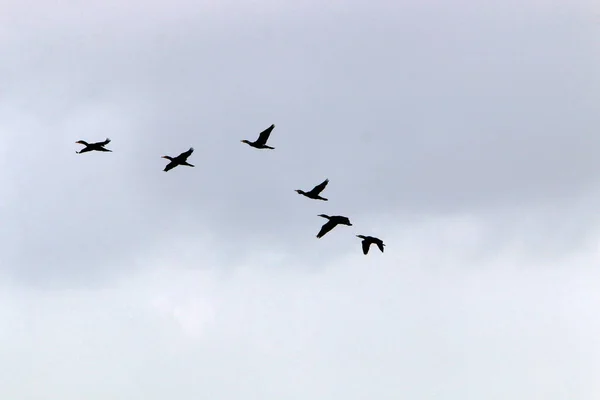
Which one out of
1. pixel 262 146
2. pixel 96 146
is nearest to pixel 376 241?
pixel 262 146

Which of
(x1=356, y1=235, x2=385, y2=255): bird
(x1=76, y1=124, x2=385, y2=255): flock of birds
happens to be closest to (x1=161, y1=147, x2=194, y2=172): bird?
(x1=76, y1=124, x2=385, y2=255): flock of birds

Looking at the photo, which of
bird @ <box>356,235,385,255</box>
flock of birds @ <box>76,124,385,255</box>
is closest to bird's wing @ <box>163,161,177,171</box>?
flock of birds @ <box>76,124,385,255</box>

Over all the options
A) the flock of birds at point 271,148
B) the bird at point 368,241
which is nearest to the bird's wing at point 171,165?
the flock of birds at point 271,148

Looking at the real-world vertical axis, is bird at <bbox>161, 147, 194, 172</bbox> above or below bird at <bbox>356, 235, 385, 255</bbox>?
above

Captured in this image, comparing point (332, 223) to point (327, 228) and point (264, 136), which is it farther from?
point (264, 136)

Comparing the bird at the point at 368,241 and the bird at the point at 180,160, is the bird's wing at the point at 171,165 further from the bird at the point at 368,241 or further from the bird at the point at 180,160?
the bird at the point at 368,241

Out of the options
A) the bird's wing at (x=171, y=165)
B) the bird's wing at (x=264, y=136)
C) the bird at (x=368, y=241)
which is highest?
the bird's wing at (x=264, y=136)

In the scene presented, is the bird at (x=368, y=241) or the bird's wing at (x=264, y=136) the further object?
the bird's wing at (x=264, y=136)

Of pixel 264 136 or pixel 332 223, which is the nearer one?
pixel 332 223

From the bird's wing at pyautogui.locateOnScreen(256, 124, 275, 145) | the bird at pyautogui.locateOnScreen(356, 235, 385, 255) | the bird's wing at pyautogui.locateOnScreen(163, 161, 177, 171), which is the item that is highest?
the bird's wing at pyautogui.locateOnScreen(256, 124, 275, 145)

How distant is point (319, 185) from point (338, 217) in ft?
14.9

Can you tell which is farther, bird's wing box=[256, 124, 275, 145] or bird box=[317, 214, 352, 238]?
bird's wing box=[256, 124, 275, 145]

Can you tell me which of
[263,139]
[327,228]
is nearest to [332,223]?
[327,228]

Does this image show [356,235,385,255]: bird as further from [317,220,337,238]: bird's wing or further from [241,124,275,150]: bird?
[241,124,275,150]: bird
